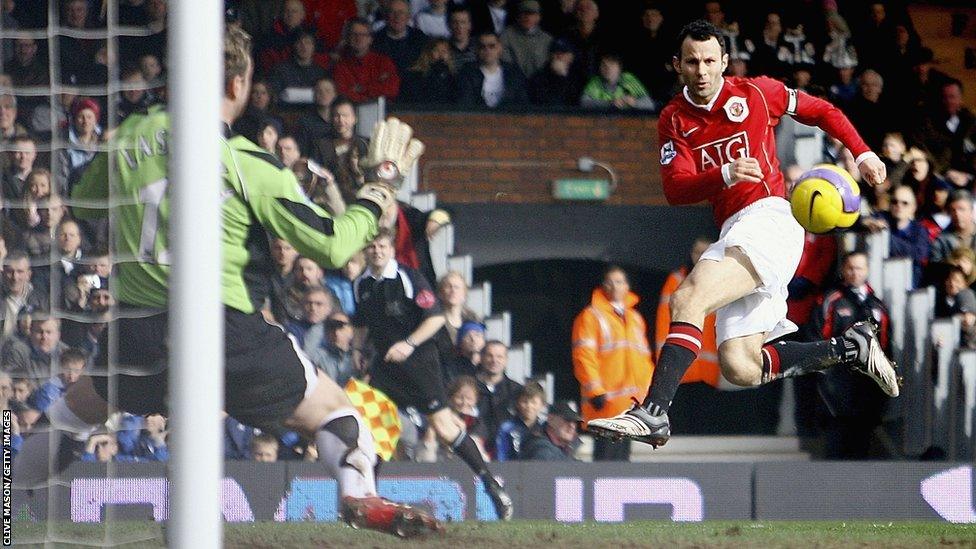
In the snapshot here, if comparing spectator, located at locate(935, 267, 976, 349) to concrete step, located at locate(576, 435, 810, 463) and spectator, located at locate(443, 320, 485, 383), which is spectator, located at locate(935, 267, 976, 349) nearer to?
concrete step, located at locate(576, 435, 810, 463)

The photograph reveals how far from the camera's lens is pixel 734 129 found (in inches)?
203

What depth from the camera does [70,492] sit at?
7555 millimetres

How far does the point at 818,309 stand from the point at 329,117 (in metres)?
3.13

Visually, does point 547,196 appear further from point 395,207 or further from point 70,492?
point 70,492

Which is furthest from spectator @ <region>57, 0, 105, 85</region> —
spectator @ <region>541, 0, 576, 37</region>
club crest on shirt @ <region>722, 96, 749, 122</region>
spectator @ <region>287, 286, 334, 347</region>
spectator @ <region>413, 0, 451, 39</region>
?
club crest on shirt @ <region>722, 96, 749, 122</region>

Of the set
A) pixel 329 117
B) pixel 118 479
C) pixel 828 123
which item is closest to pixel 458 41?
pixel 329 117

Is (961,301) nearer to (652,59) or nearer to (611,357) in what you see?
(611,357)

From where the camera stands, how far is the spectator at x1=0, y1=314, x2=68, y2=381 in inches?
280

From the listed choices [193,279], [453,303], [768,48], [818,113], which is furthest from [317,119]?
[193,279]

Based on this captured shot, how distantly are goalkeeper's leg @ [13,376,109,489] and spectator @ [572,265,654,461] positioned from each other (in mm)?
2948

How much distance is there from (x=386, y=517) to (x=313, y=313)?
1339mm

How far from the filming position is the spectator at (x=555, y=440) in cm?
861

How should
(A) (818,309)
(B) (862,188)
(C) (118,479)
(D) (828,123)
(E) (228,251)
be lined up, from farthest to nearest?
1. (B) (862,188)
2. (A) (818,309)
3. (C) (118,479)
4. (E) (228,251)
5. (D) (828,123)

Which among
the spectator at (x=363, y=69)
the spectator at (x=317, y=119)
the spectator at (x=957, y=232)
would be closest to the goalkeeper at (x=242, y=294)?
the spectator at (x=317, y=119)
